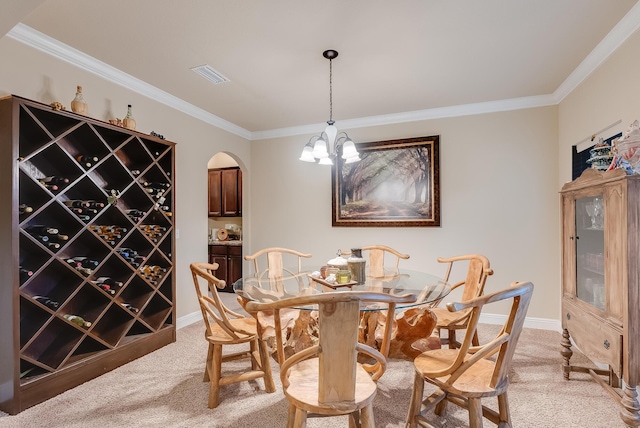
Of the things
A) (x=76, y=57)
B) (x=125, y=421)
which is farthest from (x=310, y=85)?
(x=125, y=421)

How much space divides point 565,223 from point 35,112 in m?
3.98

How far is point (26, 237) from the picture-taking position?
2162mm

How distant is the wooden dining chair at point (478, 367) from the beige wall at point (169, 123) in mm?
3056

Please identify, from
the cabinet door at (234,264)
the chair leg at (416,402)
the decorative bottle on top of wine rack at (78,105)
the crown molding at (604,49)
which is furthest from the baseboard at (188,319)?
the crown molding at (604,49)

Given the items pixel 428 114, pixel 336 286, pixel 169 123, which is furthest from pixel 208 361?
pixel 428 114

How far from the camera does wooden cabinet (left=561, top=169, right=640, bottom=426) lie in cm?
182

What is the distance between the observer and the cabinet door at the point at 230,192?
573 centimetres

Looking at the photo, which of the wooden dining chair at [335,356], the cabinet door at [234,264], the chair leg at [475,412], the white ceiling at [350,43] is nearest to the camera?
the wooden dining chair at [335,356]

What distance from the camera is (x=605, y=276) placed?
2.06 m

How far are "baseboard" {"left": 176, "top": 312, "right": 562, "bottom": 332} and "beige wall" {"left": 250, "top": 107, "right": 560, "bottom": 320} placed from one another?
0.07m

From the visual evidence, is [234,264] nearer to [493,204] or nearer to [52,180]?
[52,180]

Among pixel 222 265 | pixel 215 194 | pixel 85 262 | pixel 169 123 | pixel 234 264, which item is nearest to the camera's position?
pixel 85 262

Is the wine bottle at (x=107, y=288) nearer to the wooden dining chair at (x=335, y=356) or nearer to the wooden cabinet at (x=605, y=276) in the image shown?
the wooden dining chair at (x=335, y=356)

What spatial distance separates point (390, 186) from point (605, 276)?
251 cm
